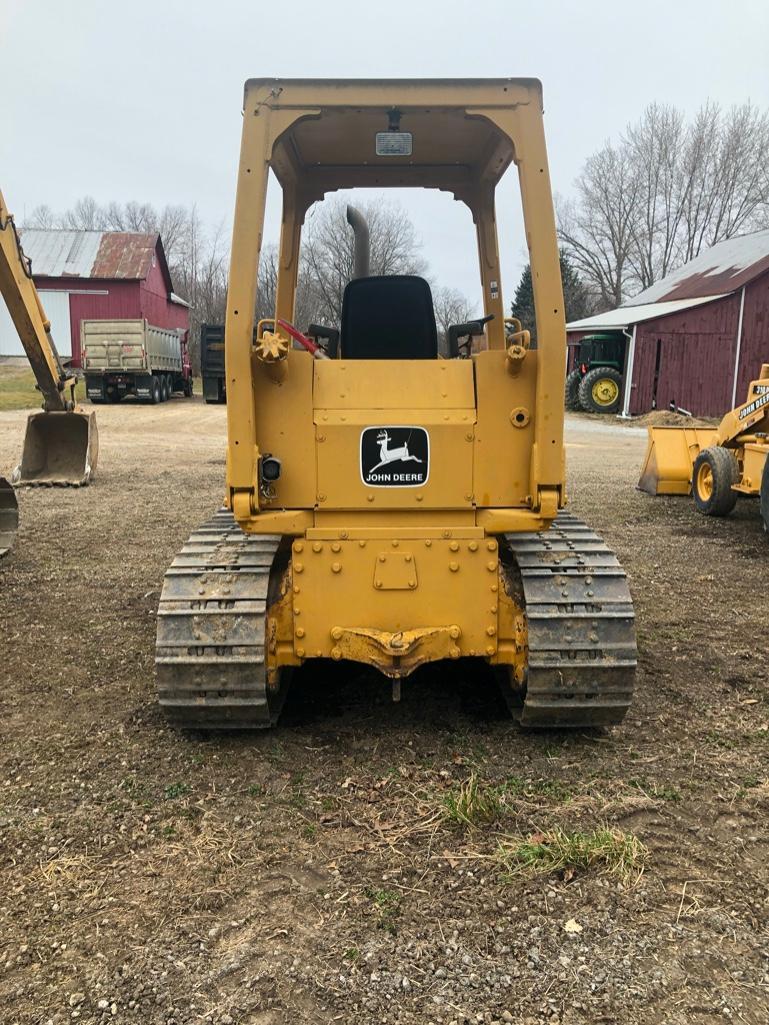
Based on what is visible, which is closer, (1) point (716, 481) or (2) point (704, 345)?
(1) point (716, 481)

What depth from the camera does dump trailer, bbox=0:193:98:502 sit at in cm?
746

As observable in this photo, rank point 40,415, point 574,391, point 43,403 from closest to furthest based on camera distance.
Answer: point 43,403, point 40,415, point 574,391

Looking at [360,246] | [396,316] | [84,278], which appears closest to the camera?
[396,316]

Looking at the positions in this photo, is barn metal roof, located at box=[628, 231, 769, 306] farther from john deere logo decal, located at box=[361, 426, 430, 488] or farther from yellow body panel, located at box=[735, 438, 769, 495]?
john deere logo decal, located at box=[361, 426, 430, 488]

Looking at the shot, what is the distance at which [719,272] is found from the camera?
2811cm

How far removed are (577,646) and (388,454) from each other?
3.71 ft

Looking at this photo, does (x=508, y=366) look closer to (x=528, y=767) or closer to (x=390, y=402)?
(x=390, y=402)

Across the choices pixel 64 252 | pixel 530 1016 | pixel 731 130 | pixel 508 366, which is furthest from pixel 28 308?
pixel 731 130

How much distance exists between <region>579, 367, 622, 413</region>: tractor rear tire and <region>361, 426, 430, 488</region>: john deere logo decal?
80.0 ft

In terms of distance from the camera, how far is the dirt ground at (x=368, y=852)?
221cm

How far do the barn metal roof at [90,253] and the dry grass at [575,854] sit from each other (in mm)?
35756

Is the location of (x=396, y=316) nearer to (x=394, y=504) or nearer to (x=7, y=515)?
(x=394, y=504)

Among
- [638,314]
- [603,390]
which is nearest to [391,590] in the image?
[603,390]

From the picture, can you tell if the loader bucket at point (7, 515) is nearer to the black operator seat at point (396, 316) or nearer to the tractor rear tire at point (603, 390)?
the black operator seat at point (396, 316)
